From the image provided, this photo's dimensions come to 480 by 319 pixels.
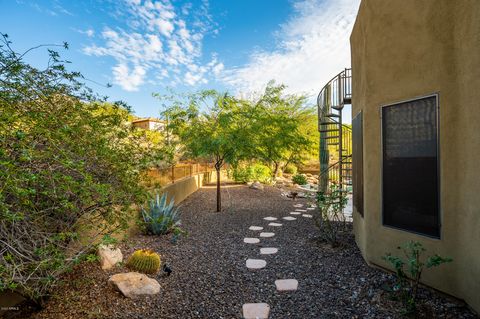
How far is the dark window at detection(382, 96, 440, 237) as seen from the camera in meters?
2.68

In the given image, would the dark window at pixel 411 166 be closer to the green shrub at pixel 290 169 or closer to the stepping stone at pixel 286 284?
the stepping stone at pixel 286 284

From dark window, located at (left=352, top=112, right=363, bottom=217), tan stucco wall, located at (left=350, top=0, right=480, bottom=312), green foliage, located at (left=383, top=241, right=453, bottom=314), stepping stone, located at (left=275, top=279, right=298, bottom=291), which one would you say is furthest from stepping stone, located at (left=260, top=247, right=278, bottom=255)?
green foliage, located at (left=383, top=241, right=453, bottom=314)

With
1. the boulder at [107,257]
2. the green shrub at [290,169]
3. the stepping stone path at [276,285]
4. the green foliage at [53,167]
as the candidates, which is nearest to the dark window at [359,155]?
the stepping stone path at [276,285]

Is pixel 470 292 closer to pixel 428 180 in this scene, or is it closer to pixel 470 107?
pixel 428 180

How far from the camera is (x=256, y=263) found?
3.69 meters

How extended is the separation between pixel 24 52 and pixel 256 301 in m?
3.22

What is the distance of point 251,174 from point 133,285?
9539 millimetres

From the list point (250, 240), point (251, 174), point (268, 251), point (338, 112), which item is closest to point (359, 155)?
point (268, 251)

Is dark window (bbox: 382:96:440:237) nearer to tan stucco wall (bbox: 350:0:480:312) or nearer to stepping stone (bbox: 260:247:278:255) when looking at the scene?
tan stucco wall (bbox: 350:0:480:312)

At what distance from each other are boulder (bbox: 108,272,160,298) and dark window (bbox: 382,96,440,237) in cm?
294

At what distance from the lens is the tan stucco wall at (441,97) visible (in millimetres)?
2277

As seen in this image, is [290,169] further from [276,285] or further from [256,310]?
[256,310]

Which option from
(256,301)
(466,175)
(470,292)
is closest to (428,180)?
(466,175)

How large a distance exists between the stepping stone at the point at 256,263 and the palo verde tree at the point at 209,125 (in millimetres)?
3206
